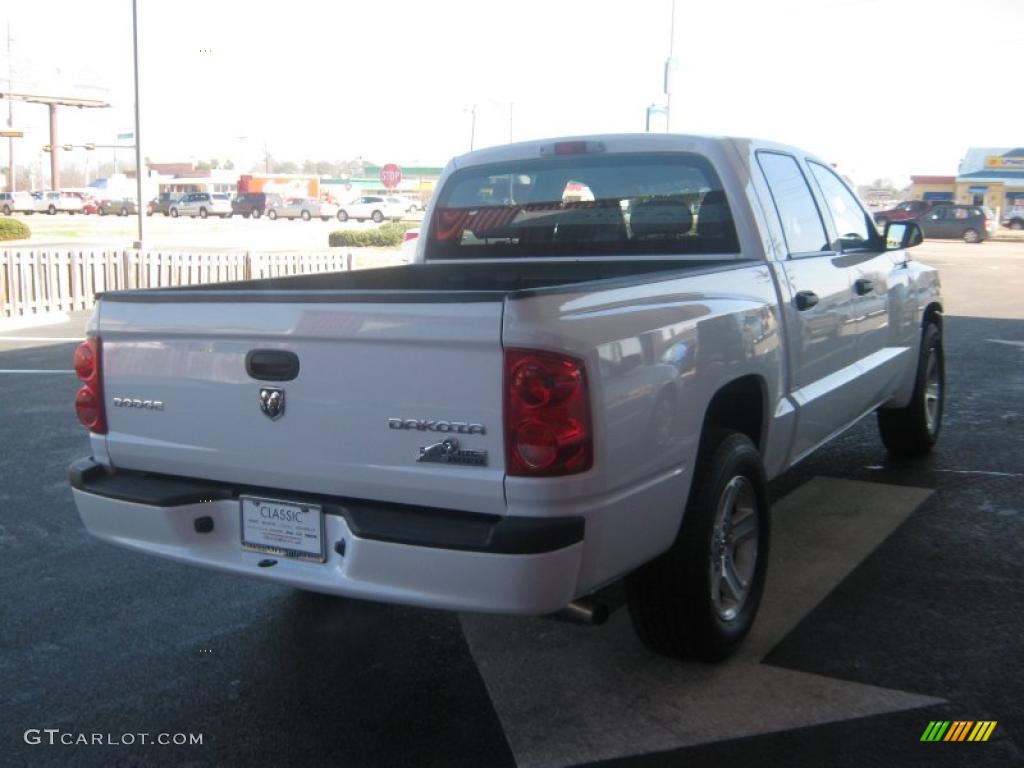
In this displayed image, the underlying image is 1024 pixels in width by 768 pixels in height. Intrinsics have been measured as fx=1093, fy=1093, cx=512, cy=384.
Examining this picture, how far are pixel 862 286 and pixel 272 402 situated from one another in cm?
325

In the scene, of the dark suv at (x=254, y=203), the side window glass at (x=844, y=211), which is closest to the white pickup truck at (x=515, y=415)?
the side window glass at (x=844, y=211)

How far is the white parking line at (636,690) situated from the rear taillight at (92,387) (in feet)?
5.36

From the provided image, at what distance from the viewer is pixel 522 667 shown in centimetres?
405

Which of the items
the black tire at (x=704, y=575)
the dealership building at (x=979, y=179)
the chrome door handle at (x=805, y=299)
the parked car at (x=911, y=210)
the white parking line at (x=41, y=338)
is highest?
the dealership building at (x=979, y=179)

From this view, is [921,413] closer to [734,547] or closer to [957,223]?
[734,547]

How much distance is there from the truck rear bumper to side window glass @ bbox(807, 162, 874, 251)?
10.1 feet

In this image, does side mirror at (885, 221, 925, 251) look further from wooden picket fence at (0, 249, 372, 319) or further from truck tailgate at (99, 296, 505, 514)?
wooden picket fence at (0, 249, 372, 319)

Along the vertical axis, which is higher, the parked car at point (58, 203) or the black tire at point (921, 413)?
the parked car at point (58, 203)

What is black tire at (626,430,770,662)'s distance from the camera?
12.2ft

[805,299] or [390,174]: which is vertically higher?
[390,174]

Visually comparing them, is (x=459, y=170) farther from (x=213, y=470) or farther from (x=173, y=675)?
(x=173, y=675)

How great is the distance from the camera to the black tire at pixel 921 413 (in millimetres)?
6746

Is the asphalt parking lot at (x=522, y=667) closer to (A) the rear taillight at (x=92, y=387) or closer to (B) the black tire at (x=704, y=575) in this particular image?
(B) the black tire at (x=704, y=575)

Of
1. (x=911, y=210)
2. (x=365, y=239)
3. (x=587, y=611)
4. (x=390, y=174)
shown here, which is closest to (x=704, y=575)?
(x=587, y=611)
